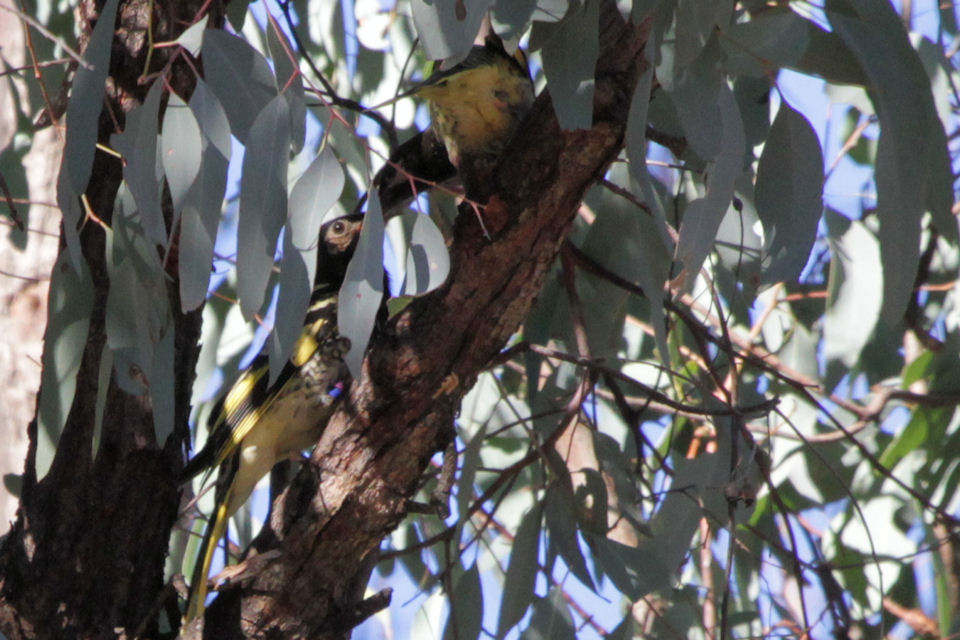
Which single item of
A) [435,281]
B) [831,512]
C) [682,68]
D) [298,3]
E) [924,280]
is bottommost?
[435,281]

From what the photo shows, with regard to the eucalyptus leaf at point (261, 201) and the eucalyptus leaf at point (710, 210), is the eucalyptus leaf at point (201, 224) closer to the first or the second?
the eucalyptus leaf at point (261, 201)

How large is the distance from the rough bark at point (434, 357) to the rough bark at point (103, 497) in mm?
252

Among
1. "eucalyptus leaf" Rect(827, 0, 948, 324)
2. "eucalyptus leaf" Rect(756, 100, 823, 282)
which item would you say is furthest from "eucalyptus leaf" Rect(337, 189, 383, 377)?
"eucalyptus leaf" Rect(827, 0, 948, 324)

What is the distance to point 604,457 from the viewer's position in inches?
86.0

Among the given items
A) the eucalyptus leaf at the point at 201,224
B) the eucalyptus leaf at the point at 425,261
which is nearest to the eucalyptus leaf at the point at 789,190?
the eucalyptus leaf at the point at 425,261

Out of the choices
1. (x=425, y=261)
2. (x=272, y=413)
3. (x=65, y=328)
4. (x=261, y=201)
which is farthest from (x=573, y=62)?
(x=272, y=413)

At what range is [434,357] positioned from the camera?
1.57 metres

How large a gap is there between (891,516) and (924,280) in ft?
2.07

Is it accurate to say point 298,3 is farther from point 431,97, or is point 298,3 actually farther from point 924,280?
point 924,280

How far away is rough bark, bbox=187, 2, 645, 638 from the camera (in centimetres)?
157

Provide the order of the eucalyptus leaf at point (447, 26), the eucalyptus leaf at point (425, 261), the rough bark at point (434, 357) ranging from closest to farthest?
1. the eucalyptus leaf at point (447, 26)
2. the eucalyptus leaf at point (425, 261)
3. the rough bark at point (434, 357)

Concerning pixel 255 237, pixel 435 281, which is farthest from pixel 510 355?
pixel 255 237

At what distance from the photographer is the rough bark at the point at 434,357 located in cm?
157

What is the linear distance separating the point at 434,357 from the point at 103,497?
575mm
